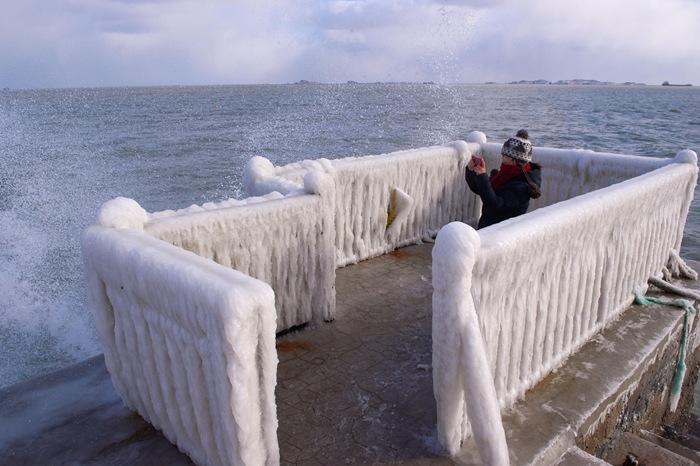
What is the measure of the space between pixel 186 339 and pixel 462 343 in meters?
1.33

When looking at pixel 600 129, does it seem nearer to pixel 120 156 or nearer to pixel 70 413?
pixel 120 156

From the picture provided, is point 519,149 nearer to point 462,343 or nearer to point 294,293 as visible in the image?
point 294,293

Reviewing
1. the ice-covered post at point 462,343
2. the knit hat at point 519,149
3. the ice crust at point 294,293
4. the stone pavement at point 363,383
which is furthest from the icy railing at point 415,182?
the ice-covered post at point 462,343

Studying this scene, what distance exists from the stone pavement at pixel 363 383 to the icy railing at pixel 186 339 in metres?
0.57

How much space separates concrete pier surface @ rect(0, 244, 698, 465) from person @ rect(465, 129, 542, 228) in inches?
42.6

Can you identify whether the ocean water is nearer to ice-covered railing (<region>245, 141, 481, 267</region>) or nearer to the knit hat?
ice-covered railing (<region>245, 141, 481, 267</region>)

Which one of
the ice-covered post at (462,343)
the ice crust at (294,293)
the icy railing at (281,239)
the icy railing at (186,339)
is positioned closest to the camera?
the icy railing at (186,339)

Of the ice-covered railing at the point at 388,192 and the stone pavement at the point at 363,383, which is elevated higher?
the ice-covered railing at the point at 388,192

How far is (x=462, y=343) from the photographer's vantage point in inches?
103

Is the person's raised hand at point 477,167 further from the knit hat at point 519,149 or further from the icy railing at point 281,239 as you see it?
the icy railing at point 281,239

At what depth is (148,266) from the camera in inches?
101

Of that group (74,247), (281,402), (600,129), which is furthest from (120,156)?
(600,129)

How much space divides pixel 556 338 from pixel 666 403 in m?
2.02

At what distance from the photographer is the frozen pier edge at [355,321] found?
8.02 feet
